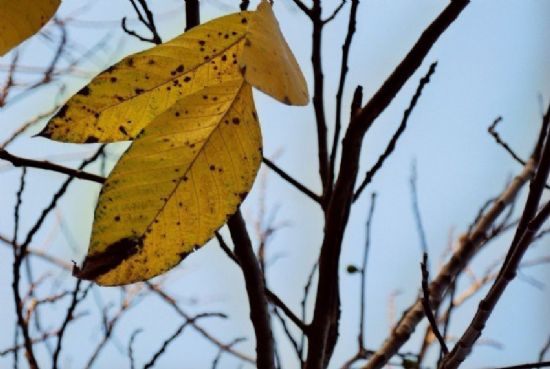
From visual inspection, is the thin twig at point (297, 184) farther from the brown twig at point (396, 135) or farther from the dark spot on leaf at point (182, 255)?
the dark spot on leaf at point (182, 255)

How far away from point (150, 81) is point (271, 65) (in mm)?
84

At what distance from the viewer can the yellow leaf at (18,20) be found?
0.89 feet

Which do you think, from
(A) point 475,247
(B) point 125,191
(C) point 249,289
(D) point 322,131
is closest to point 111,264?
(B) point 125,191

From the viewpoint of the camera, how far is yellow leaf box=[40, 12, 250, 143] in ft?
0.99

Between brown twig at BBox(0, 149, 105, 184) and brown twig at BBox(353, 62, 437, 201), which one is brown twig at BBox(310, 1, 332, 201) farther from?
brown twig at BBox(0, 149, 105, 184)

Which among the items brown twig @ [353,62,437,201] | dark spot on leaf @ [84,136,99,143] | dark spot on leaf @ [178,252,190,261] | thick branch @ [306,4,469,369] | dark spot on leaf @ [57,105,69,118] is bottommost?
dark spot on leaf @ [178,252,190,261]

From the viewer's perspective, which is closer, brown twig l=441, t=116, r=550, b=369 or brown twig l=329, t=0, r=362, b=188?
brown twig l=441, t=116, r=550, b=369

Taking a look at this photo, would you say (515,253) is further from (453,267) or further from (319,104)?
(453,267)

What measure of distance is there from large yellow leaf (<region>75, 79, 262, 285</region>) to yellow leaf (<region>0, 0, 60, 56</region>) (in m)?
0.07

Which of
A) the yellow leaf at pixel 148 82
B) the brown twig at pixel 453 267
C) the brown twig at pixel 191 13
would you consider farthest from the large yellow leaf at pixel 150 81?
the brown twig at pixel 453 267

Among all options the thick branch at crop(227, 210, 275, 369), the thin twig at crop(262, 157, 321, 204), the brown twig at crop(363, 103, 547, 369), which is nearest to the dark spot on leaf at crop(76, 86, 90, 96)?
the thick branch at crop(227, 210, 275, 369)

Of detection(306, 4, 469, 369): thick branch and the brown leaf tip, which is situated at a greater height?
detection(306, 4, 469, 369): thick branch

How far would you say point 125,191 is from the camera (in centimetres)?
29

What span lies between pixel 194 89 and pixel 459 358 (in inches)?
15.7
